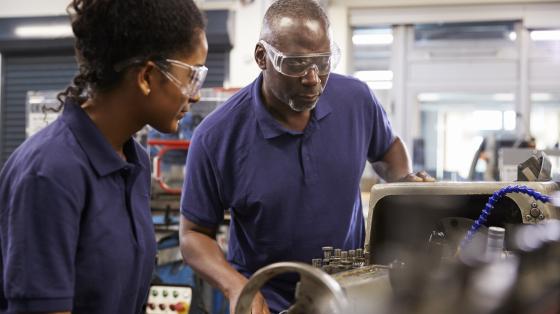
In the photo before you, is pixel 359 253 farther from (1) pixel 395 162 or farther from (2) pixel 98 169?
(1) pixel 395 162

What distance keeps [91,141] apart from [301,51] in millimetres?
599

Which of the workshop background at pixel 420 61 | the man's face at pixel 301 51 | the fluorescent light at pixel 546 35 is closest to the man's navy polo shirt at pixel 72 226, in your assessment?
the man's face at pixel 301 51

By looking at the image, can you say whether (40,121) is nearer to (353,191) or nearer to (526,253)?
(353,191)

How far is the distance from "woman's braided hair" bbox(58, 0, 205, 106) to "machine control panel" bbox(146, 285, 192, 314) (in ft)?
6.98

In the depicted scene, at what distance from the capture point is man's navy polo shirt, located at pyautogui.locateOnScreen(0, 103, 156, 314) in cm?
88

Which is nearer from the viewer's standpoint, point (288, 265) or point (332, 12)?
point (288, 265)

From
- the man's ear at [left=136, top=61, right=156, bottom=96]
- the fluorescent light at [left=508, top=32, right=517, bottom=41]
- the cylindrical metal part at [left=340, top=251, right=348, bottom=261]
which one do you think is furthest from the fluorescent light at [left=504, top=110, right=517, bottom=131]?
the man's ear at [left=136, top=61, right=156, bottom=96]

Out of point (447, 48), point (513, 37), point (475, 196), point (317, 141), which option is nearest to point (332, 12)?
point (447, 48)

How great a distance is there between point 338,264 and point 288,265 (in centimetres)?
33

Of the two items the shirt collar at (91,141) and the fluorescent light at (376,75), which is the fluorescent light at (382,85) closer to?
the fluorescent light at (376,75)

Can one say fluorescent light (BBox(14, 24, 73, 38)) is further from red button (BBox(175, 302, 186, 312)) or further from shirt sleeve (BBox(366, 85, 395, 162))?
shirt sleeve (BBox(366, 85, 395, 162))

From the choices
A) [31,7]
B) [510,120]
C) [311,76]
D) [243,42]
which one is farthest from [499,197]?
[31,7]

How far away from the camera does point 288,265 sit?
0.66 meters

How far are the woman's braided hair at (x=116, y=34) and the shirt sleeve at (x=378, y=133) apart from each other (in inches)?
28.7
